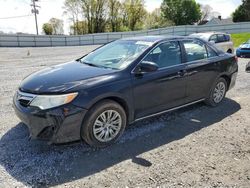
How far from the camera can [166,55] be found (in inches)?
192

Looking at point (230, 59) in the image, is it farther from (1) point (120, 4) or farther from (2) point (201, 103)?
(1) point (120, 4)

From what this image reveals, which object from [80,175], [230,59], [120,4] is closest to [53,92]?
[80,175]

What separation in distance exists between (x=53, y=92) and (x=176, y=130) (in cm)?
224

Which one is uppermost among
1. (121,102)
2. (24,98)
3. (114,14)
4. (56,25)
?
(114,14)

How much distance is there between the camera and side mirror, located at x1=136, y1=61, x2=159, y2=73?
167 inches

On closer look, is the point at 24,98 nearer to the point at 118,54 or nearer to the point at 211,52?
the point at 118,54

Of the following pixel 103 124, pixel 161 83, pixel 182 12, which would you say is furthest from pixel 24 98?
pixel 182 12

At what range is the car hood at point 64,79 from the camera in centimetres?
375

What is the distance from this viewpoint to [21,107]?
149 inches

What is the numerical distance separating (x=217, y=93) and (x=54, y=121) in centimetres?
380

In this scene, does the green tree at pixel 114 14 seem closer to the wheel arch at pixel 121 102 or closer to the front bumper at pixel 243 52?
the front bumper at pixel 243 52

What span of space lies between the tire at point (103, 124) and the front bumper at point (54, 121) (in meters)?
0.16

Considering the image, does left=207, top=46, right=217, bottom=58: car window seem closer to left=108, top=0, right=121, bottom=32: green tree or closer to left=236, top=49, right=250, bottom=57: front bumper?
left=236, top=49, right=250, bottom=57: front bumper

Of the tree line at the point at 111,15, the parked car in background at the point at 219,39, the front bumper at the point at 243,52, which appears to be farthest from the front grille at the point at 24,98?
the tree line at the point at 111,15
